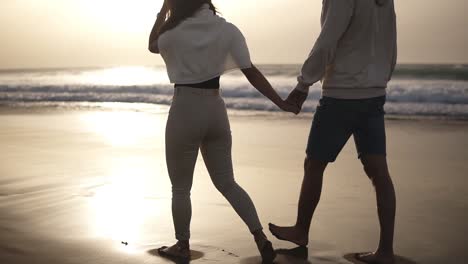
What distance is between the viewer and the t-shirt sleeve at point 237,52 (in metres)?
3.31

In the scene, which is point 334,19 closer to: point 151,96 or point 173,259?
point 173,259

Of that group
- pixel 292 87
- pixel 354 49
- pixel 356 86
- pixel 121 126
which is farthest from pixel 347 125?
pixel 292 87

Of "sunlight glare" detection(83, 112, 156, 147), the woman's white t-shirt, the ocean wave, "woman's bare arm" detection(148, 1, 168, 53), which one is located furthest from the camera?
the ocean wave

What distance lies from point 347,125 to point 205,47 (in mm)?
901

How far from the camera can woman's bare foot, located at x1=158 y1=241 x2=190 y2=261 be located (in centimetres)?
365

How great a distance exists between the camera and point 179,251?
366cm

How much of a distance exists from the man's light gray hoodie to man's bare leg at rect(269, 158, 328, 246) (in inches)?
17.2

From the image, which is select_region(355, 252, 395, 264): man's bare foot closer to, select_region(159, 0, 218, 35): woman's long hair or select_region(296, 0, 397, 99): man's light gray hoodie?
select_region(296, 0, 397, 99): man's light gray hoodie

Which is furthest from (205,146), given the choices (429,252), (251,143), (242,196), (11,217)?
(251,143)

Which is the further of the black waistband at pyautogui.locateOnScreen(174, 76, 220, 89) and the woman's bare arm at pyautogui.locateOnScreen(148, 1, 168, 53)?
the woman's bare arm at pyautogui.locateOnScreen(148, 1, 168, 53)

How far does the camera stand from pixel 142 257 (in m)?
3.69

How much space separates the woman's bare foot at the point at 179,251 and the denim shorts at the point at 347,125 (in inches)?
36.1

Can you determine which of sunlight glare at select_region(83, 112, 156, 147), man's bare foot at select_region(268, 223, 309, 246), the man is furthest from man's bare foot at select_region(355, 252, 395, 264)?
sunlight glare at select_region(83, 112, 156, 147)

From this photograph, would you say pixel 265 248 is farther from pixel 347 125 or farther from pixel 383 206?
pixel 347 125
